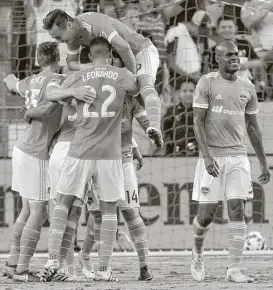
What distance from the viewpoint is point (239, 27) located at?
13.5 metres

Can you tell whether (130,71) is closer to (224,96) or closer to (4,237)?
(224,96)

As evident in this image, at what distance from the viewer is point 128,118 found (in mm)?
9742

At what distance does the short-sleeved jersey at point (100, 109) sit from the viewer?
29.1ft

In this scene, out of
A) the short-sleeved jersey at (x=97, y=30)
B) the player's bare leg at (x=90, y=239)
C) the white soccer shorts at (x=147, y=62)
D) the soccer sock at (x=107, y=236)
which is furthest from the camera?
the player's bare leg at (x=90, y=239)

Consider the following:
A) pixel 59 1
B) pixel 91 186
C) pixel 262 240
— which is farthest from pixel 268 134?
pixel 91 186

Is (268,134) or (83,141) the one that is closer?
(83,141)

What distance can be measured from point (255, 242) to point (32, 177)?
4353 millimetres

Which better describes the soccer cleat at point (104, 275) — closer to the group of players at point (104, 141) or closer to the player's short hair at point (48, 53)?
the group of players at point (104, 141)

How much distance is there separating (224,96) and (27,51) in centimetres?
424

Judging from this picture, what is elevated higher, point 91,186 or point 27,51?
point 27,51

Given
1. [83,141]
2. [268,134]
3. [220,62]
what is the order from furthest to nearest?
[268,134], [220,62], [83,141]

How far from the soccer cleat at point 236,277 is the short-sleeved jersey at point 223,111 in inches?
39.6

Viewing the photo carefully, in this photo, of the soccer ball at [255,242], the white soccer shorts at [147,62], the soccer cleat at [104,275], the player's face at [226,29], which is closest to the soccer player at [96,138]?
the white soccer shorts at [147,62]

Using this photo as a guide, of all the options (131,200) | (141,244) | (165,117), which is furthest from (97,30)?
(165,117)
